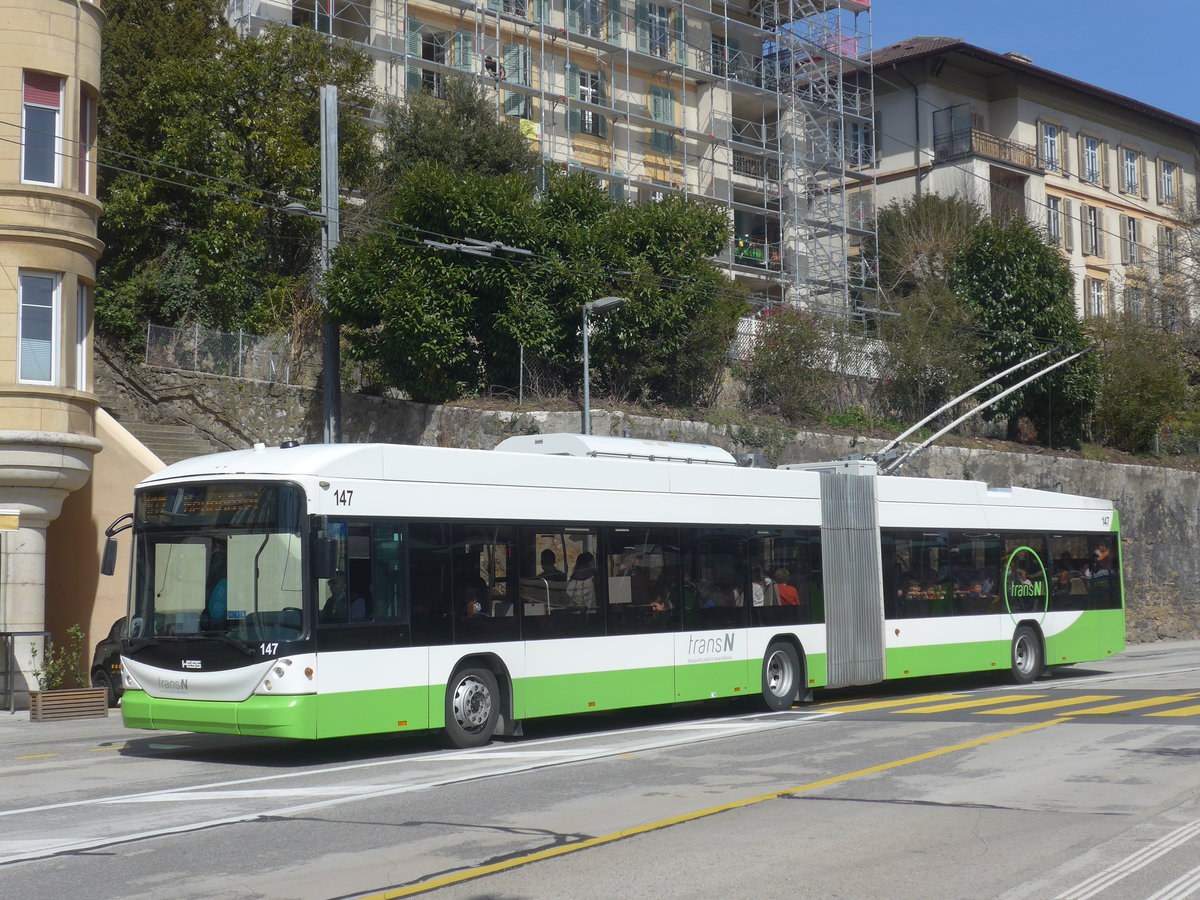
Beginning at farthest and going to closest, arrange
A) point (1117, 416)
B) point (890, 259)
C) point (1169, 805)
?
point (890, 259)
point (1117, 416)
point (1169, 805)

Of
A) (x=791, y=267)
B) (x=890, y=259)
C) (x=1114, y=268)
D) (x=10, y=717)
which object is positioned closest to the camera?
(x=10, y=717)

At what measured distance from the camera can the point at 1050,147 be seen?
55.7m

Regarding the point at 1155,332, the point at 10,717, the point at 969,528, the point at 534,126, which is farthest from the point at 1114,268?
the point at 10,717

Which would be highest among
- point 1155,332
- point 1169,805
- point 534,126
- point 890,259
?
point 534,126

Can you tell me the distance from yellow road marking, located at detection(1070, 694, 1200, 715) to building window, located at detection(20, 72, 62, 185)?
1663 centimetres

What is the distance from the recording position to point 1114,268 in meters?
58.5

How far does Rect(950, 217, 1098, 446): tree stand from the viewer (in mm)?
40594

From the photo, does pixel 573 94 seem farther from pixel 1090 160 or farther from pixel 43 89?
pixel 43 89

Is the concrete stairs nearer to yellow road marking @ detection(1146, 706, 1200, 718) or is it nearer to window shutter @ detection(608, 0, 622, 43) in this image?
yellow road marking @ detection(1146, 706, 1200, 718)

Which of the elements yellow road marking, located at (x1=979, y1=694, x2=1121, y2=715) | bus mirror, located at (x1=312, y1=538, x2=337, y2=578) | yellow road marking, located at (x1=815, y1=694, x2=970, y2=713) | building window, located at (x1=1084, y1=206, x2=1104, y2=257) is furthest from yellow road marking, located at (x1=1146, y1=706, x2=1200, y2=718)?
building window, located at (x1=1084, y1=206, x2=1104, y2=257)

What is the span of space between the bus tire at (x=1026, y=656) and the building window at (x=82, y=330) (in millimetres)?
15195

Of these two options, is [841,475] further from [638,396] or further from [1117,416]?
[1117,416]

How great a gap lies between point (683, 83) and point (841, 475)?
3686 cm

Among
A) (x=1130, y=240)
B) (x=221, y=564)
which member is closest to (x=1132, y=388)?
(x=1130, y=240)
